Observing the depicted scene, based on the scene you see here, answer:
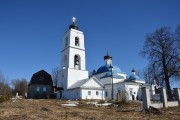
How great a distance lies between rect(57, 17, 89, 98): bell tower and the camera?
35.0 meters

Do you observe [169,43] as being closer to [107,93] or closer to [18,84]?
[107,93]

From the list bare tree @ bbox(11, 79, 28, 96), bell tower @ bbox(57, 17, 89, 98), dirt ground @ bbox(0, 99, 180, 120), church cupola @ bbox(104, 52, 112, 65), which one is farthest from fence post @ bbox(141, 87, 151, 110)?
bare tree @ bbox(11, 79, 28, 96)

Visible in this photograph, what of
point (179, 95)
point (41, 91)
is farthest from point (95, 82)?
point (179, 95)

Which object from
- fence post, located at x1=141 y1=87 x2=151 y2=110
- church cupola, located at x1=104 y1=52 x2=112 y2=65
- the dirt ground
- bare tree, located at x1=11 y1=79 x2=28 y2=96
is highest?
church cupola, located at x1=104 y1=52 x2=112 y2=65

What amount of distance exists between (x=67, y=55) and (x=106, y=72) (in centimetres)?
1184

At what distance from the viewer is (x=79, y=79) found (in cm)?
3591

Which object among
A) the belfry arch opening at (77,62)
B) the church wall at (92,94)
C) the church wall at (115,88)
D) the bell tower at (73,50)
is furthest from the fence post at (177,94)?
the belfry arch opening at (77,62)

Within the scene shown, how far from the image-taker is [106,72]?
143ft

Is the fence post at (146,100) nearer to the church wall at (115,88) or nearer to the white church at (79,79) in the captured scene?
the white church at (79,79)

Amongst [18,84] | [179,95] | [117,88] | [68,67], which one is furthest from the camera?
[18,84]

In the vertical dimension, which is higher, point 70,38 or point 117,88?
point 70,38

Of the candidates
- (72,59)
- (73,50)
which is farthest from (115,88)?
(73,50)

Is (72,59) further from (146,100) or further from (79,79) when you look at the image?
(146,100)

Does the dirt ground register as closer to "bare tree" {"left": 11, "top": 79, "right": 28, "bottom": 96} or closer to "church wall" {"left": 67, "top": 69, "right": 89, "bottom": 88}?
"church wall" {"left": 67, "top": 69, "right": 89, "bottom": 88}
